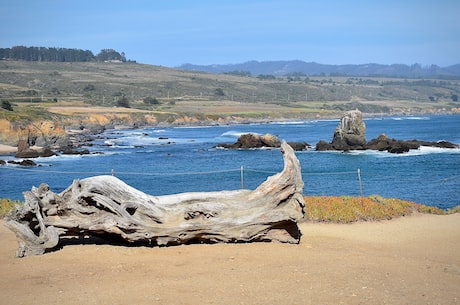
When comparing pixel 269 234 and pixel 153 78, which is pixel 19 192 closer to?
pixel 269 234

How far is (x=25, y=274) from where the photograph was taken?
11695mm

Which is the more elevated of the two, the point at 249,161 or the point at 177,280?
the point at 177,280

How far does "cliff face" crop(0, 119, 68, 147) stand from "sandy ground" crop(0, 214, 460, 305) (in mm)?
52675

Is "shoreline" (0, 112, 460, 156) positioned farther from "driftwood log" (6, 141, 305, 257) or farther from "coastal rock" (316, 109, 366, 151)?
"driftwood log" (6, 141, 305, 257)

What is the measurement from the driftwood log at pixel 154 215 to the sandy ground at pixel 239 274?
0.30 metres

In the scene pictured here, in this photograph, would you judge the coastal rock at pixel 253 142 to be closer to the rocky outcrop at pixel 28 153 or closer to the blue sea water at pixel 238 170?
the blue sea water at pixel 238 170

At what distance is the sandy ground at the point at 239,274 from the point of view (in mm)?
10219

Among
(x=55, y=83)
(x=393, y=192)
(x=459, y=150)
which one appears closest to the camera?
(x=393, y=192)

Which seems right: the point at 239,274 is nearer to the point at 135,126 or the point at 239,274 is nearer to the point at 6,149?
the point at 6,149

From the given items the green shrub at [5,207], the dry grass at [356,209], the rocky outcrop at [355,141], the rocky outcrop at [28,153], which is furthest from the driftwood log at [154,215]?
the rocky outcrop at [355,141]

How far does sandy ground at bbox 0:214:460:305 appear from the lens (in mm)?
10219

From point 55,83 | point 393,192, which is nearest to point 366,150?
point 393,192

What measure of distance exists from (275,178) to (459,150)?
4832 cm

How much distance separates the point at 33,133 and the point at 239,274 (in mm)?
58955
